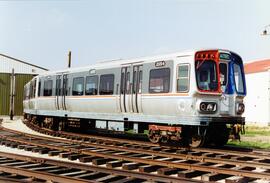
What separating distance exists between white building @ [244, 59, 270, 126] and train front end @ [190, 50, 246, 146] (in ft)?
72.7

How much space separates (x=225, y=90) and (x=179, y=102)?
1.60 m

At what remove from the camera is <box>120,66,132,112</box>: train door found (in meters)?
14.7

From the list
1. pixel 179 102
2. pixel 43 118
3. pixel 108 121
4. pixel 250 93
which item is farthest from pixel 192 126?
pixel 250 93

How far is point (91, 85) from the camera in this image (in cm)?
1709

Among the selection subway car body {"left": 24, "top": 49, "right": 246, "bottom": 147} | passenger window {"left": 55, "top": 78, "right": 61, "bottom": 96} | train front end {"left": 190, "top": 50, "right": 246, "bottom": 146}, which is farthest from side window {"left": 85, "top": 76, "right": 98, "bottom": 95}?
train front end {"left": 190, "top": 50, "right": 246, "bottom": 146}

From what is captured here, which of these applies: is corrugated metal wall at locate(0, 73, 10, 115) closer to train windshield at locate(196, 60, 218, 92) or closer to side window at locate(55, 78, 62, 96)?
side window at locate(55, 78, 62, 96)

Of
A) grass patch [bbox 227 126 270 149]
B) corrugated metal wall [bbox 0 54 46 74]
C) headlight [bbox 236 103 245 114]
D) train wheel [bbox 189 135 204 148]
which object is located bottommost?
grass patch [bbox 227 126 270 149]

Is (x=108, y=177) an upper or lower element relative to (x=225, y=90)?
lower

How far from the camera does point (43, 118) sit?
23172mm

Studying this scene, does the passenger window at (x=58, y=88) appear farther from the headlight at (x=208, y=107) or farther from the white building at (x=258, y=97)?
the white building at (x=258, y=97)

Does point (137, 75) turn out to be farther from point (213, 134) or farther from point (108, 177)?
point (108, 177)

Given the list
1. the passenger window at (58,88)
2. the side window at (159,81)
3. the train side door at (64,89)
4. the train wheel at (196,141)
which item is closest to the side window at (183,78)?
the side window at (159,81)

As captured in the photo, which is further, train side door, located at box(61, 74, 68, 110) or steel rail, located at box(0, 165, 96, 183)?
train side door, located at box(61, 74, 68, 110)

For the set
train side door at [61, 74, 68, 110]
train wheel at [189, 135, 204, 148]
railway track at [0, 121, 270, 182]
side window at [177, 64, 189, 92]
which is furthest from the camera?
train side door at [61, 74, 68, 110]
